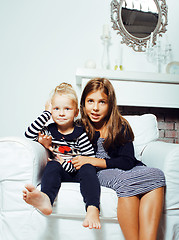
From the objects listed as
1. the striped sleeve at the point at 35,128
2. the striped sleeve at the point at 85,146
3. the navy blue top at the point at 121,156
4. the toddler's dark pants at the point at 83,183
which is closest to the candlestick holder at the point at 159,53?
the navy blue top at the point at 121,156

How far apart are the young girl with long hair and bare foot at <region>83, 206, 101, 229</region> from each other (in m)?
0.14

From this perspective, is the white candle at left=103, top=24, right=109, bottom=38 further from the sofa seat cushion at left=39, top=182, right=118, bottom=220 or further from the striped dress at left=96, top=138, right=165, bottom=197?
the sofa seat cushion at left=39, top=182, right=118, bottom=220

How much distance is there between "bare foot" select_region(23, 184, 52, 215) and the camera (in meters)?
0.78

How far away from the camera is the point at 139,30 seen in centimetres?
257

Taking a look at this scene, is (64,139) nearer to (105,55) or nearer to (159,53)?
(105,55)

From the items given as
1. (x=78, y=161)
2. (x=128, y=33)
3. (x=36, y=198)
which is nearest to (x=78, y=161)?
(x=78, y=161)

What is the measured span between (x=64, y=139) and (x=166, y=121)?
1733 millimetres

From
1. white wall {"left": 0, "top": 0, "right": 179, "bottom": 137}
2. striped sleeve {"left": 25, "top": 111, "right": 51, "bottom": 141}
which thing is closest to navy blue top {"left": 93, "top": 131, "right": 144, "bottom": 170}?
striped sleeve {"left": 25, "top": 111, "right": 51, "bottom": 141}

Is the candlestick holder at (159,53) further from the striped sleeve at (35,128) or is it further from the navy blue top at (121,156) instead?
the striped sleeve at (35,128)

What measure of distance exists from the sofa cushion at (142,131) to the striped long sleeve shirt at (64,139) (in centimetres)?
42

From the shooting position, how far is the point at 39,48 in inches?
94.3

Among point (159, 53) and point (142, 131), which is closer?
point (142, 131)

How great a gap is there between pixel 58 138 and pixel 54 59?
139cm

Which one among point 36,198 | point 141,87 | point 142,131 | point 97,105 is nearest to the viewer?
point 36,198
